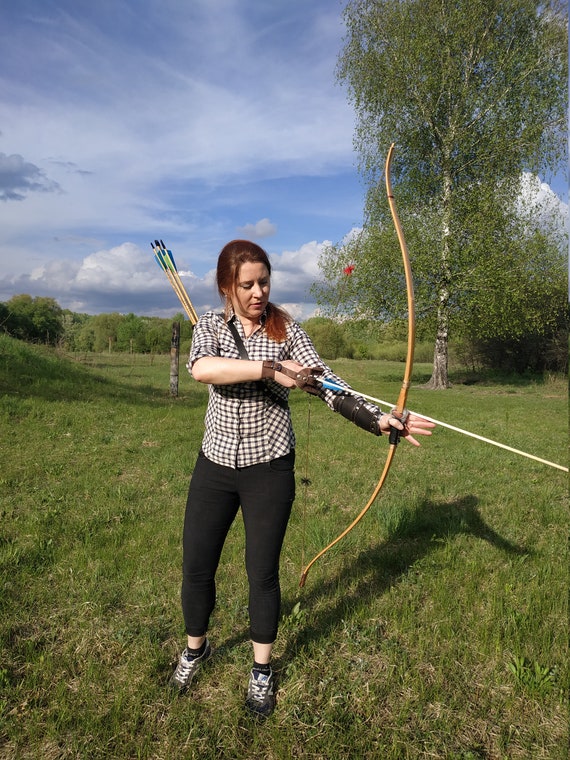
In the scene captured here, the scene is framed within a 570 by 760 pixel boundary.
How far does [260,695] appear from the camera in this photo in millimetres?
2455

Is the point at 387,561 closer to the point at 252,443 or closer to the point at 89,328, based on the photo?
the point at 252,443

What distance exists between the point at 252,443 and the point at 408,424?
82 cm

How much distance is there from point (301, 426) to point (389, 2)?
17.9 meters

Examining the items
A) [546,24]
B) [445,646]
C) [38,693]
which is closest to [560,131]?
[546,24]

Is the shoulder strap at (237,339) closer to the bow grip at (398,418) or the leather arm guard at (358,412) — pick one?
the leather arm guard at (358,412)

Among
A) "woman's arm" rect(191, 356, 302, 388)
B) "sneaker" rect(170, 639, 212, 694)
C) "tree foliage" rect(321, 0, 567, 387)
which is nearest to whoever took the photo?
"woman's arm" rect(191, 356, 302, 388)

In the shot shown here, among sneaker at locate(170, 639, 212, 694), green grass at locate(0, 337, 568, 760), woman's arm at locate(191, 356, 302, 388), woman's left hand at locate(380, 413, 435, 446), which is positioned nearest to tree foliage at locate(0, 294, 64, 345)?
green grass at locate(0, 337, 568, 760)

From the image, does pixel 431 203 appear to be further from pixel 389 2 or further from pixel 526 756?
pixel 526 756

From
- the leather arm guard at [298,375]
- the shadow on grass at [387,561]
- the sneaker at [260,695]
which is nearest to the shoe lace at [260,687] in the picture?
the sneaker at [260,695]

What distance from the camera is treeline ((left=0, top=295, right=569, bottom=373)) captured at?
22.4m

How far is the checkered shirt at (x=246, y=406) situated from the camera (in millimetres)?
2365

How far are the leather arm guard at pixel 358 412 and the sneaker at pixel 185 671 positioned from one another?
1592mm

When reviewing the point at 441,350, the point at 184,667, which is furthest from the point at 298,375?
the point at 441,350

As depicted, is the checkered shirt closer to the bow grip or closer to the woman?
the woman
